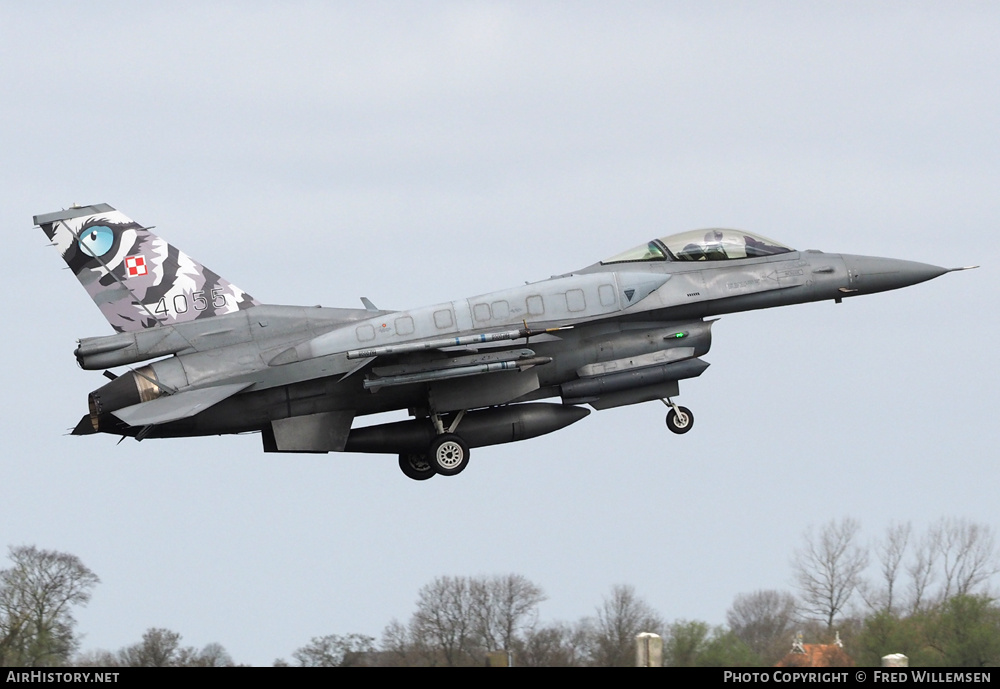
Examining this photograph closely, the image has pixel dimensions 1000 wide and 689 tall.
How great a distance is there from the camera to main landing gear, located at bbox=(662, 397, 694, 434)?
2697 cm

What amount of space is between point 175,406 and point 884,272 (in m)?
11.7

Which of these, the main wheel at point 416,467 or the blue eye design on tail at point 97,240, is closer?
the blue eye design on tail at point 97,240

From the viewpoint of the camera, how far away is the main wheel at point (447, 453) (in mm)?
26391

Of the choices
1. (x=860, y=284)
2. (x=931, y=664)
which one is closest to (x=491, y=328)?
(x=860, y=284)

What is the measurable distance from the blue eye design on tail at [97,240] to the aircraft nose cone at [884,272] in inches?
479

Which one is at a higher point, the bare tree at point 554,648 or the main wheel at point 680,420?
the main wheel at point 680,420

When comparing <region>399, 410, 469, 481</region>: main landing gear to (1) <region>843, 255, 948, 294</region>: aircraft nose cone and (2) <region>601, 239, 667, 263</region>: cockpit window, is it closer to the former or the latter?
(2) <region>601, 239, 667, 263</region>: cockpit window

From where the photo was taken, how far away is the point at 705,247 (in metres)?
26.7

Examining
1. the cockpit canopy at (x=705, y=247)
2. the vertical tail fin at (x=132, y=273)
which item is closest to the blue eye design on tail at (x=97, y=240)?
the vertical tail fin at (x=132, y=273)

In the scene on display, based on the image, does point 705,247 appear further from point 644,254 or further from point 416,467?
point 416,467

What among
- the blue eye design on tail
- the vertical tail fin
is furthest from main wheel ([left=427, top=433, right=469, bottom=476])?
the blue eye design on tail

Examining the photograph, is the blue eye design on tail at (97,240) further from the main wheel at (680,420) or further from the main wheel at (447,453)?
the main wheel at (680,420)

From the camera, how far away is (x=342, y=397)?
1025 inches

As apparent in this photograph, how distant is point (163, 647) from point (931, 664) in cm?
1178
